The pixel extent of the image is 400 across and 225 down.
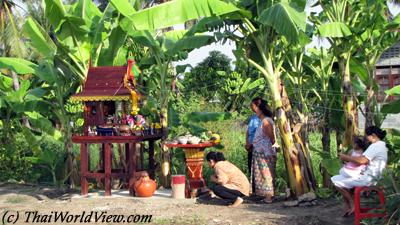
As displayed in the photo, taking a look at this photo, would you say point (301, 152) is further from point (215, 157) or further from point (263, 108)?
point (215, 157)

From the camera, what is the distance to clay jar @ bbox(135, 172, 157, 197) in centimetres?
899

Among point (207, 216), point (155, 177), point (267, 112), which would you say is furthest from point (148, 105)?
point (207, 216)

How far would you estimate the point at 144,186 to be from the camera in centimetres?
899

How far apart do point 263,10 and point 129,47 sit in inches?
182

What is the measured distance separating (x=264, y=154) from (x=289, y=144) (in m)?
0.40

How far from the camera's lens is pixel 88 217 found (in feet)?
25.3

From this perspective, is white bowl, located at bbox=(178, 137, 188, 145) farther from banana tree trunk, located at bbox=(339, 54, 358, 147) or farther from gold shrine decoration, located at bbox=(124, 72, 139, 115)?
banana tree trunk, located at bbox=(339, 54, 358, 147)

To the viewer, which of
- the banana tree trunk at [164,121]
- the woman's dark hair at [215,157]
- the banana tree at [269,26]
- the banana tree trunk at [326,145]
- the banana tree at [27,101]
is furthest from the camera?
the banana tree at [27,101]

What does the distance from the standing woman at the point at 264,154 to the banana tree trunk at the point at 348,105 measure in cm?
122

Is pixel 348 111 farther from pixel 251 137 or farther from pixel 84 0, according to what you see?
pixel 84 0

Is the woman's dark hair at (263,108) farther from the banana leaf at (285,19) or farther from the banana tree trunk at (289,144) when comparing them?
the banana leaf at (285,19)

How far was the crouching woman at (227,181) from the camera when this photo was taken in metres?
8.14

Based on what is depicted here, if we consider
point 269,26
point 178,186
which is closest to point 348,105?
point 269,26

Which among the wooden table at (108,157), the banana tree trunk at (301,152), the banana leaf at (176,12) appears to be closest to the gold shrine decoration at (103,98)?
the wooden table at (108,157)
